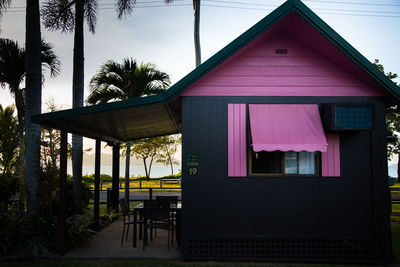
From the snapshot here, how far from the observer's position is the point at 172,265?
559cm

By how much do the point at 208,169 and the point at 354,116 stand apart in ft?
9.14

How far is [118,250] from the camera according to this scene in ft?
21.5

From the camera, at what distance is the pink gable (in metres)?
6.11

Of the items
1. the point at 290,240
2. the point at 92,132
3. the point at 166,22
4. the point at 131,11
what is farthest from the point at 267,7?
the point at 290,240

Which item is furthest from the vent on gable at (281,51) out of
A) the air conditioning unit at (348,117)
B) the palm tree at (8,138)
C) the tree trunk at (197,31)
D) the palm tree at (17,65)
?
the palm tree at (8,138)

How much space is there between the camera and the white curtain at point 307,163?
6.03m

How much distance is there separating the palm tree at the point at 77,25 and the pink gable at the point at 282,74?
483 cm

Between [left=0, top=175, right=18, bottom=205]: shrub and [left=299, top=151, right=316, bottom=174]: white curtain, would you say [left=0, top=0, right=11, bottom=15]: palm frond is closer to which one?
[left=0, top=175, right=18, bottom=205]: shrub

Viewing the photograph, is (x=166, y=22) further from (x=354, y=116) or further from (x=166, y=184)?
(x=166, y=184)

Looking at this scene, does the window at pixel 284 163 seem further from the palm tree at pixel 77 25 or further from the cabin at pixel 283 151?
the palm tree at pixel 77 25

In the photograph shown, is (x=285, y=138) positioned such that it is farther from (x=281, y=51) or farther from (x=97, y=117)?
(x=97, y=117)

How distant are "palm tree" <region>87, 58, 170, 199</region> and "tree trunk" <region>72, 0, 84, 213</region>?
3.23m

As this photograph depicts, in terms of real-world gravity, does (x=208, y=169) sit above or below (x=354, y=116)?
below

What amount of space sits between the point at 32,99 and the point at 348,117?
6.66m
